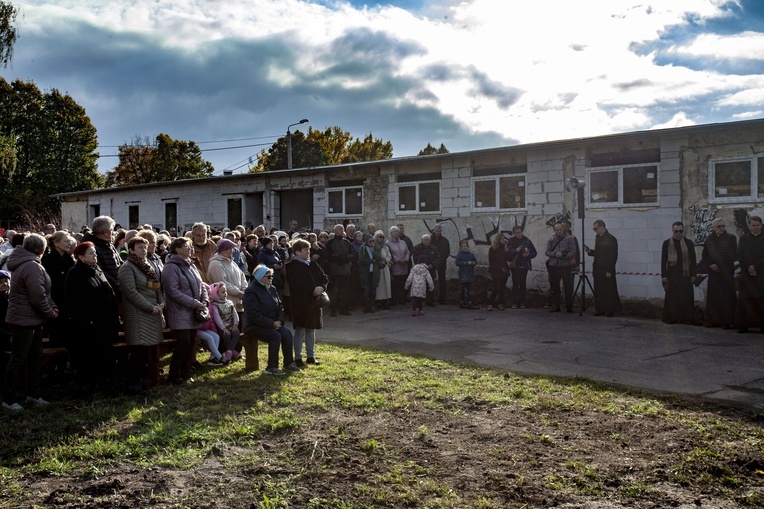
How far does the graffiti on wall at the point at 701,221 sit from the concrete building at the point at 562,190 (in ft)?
0.07

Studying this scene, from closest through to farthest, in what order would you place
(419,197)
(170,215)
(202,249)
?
(202,249) < (419,197) < (170,215)

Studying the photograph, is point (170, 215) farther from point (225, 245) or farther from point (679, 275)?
point (679, 275)

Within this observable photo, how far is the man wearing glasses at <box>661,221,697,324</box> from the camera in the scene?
13.2 m

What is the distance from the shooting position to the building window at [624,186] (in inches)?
609

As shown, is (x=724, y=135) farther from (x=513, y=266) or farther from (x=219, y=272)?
(x=219, y=272)

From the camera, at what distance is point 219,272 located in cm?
918

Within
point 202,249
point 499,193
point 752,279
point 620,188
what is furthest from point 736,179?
point 202,249

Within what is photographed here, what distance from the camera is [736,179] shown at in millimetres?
14203

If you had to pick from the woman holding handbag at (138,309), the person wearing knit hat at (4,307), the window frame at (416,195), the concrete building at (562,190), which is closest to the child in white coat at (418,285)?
the concrete building at (562,190)

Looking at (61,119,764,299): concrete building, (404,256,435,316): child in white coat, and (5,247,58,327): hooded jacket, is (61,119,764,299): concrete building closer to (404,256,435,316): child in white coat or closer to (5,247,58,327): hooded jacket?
(404,256,435,316): child in white coat

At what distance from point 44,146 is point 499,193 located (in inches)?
1437

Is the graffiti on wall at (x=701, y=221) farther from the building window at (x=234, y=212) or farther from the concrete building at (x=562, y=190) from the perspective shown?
the building window at (x=234, y=212)

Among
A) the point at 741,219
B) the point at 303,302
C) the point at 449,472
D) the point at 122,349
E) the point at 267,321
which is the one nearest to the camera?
the point at 449,472

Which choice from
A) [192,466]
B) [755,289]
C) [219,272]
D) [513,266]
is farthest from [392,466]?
[513,266]
